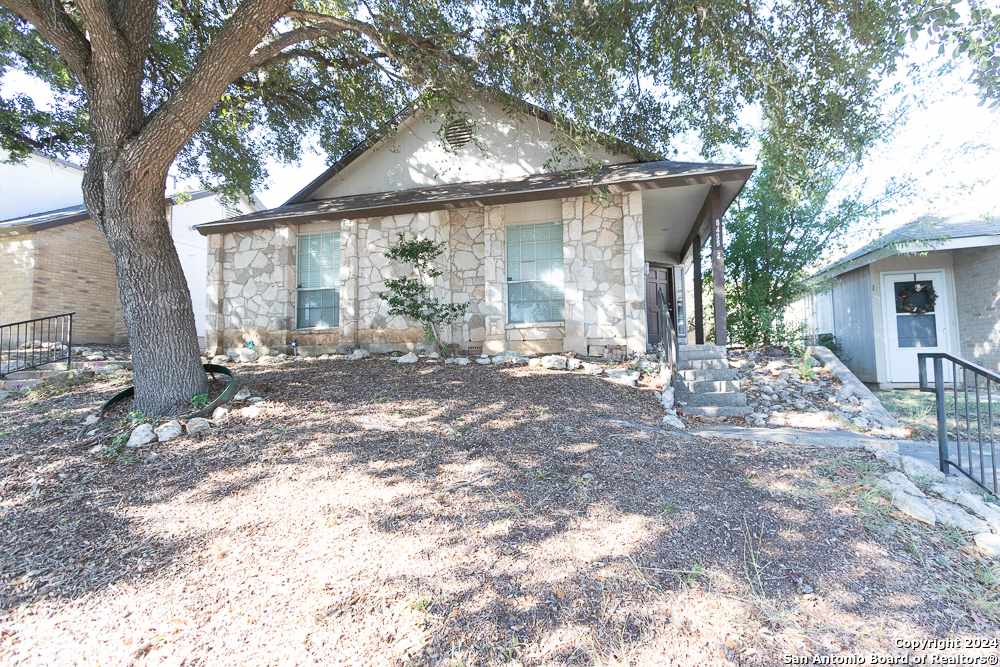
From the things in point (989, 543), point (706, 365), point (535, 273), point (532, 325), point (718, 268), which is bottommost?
point (989, 543)

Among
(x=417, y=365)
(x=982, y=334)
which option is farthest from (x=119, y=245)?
(x=982, y=334)

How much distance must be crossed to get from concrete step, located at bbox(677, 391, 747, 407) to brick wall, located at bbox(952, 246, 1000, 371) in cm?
600

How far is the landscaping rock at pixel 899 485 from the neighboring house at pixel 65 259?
11.9 meters

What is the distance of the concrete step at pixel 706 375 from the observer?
671 centimetres

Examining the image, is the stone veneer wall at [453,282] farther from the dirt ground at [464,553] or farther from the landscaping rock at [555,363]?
the dirt ground at [464,553]

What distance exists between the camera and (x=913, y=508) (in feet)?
9.95

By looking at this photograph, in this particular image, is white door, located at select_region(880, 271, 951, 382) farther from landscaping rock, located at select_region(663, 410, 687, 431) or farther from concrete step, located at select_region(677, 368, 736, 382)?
landscaping rock, located at select_region(663, 410, 687, 431)

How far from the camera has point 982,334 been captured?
9.01 metres

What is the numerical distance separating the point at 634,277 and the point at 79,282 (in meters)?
13.6

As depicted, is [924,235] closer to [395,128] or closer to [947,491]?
[947,491]

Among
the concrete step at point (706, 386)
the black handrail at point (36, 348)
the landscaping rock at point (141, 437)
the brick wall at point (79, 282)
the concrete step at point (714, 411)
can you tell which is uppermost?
the brick wall at point (79, 282)

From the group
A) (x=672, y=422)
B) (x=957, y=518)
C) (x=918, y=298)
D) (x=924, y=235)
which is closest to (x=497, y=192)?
(x=672, y=422)

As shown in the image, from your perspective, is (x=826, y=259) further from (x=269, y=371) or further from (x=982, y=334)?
(x=269, y=371)

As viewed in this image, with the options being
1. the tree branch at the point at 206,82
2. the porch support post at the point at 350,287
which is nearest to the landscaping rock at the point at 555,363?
the porch support post at the point at 350,287
